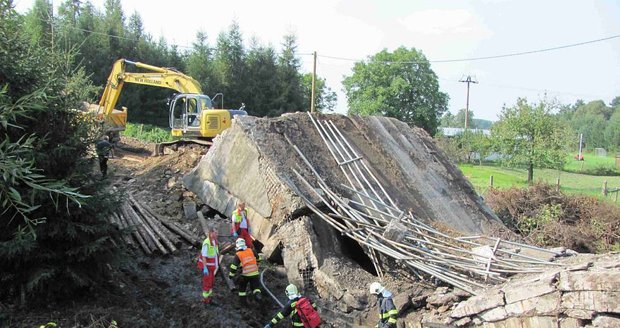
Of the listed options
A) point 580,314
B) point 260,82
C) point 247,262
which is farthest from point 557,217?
point 260,82

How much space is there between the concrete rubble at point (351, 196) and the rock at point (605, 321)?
0.04ft

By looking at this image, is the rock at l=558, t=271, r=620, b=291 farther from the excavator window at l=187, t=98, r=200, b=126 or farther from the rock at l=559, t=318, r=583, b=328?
the excavator window at l=187, t=98, r=200, b=126

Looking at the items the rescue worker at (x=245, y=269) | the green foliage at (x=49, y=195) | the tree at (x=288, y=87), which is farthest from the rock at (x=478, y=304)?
the tree at (x=288, y=87)

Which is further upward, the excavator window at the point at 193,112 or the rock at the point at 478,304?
the excavator window at the point at 193,112

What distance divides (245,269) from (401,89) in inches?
1533

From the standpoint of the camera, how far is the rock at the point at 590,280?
6.45m

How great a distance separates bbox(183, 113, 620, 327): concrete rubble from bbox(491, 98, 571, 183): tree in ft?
27.5

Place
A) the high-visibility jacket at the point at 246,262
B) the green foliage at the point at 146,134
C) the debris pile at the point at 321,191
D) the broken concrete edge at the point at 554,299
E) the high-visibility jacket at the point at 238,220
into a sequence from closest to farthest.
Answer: the broken concrete edge at the point at 554,299, the high-visibility jacket at the point at 246,262, the debris pile at the point at 321,191, the high-visibility jacket at the point at 238,220, the green foliage at the point at 146,134

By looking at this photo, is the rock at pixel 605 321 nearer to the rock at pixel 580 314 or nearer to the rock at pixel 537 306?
the rock at pixel 580 314

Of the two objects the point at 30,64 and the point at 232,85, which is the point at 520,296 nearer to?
the point at 30,64

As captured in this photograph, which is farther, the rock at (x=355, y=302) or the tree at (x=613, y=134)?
the tree at (x=613, y=134)

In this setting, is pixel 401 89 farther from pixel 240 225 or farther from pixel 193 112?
pixel 240 225

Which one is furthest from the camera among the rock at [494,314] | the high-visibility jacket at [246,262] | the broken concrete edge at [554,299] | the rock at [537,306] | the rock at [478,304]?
the high-visibility jacket at [246,262]

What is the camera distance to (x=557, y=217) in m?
15.7
